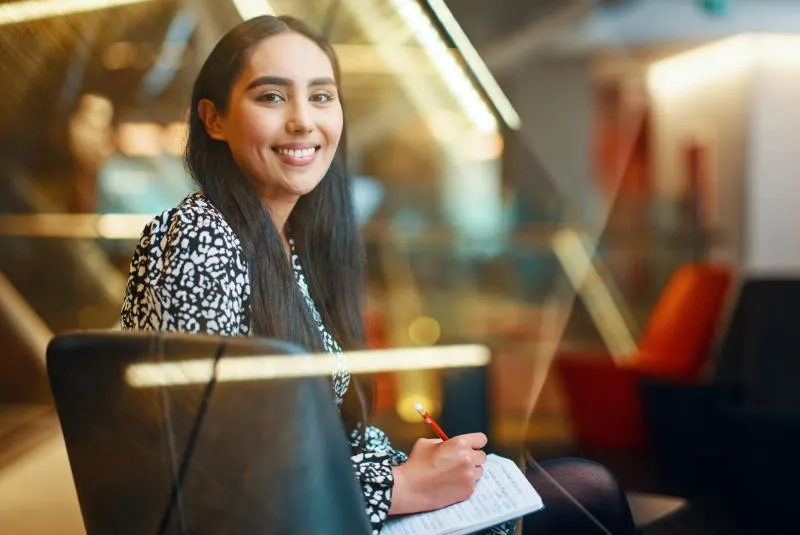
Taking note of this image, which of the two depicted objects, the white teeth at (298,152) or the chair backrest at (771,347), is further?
the chair backrest at (771,347)

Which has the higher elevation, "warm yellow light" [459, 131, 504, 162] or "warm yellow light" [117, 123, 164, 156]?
"warm yellow light" [117, 123, 164, 156]

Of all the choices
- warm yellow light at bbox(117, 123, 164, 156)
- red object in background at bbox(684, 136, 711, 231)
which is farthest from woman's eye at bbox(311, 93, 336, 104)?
red object in background at bbox(684, 136, 711, 231)

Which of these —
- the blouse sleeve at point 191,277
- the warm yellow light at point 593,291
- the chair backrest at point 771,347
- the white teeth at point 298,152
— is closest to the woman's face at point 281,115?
the white teeth at point 298,152

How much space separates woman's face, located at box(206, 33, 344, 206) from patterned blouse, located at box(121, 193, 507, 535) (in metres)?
0.09

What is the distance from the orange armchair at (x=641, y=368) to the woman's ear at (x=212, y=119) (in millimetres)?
2552

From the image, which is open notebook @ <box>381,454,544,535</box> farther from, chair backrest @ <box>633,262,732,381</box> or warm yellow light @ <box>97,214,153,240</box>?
chair backrest @ <box>633,262,732,381</box>

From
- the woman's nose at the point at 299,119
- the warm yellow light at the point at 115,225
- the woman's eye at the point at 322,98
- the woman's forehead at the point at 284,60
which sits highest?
the woman's forehead at the point at 284,60

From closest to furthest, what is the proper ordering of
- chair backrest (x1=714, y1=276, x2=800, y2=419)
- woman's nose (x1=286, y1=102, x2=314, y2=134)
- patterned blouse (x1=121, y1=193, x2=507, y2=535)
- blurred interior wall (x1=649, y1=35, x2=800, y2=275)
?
1. patterned blouse (x1=121, y1=193, x2=507, y2=535)
2. woman's nose (x1=286, y1=102, x2=314, y2=134)
3. chair backrest (x1=714, y1=276, x2=800, y2=419)
4. blurred interior wall (x1=649, y1=35, x2=800, y2=275)

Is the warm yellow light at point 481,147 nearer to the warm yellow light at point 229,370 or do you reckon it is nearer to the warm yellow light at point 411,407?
the warm yellow light at point 411,407

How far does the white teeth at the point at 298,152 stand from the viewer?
114 centimetres

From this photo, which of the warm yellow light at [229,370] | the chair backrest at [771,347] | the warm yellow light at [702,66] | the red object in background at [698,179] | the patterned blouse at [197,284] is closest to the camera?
the warm yellow light at [229,370]

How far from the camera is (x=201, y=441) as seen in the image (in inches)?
38.6

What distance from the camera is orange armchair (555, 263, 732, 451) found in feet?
11.6

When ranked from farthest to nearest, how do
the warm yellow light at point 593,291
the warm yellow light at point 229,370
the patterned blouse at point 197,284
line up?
the warm yellow light at point 593,291 → the patterned blouse at point 197,284 → the warm yellow light at point 229,370
